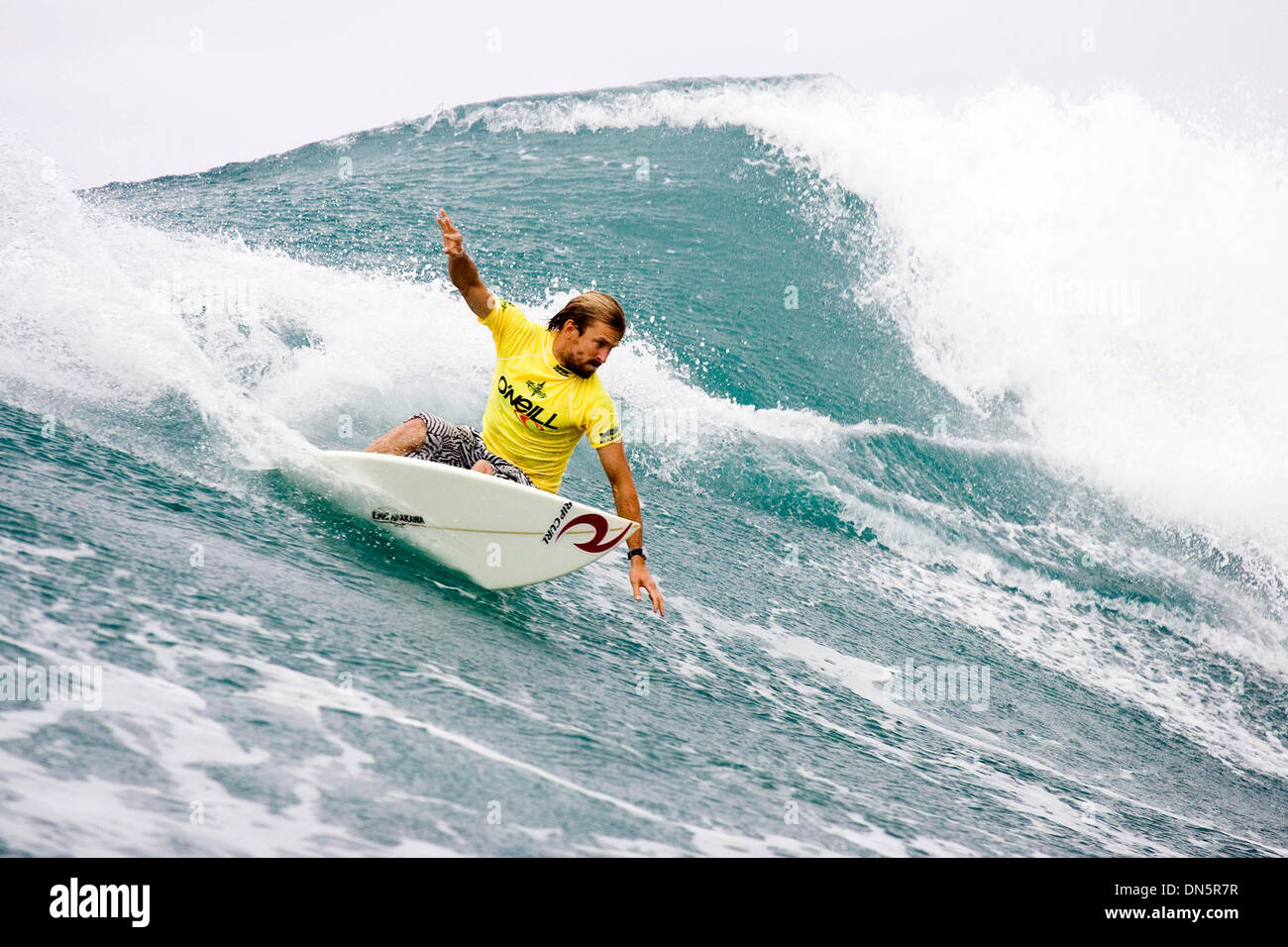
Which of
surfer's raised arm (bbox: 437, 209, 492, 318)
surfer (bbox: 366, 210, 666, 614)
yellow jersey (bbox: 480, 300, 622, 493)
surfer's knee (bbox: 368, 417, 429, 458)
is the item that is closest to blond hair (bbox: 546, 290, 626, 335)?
surfer (bbox: 366, 210, 666, 614)

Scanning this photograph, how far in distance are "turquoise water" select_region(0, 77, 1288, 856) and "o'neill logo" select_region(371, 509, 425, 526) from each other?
0.15 m

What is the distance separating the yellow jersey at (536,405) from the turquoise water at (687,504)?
2.42 feet

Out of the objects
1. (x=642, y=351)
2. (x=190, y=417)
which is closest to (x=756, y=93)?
(x=642, y=351)

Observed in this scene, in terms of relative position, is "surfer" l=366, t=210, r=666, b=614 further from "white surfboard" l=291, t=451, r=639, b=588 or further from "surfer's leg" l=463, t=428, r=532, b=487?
"white surfboard" l=291, t=451, r=639, b=588

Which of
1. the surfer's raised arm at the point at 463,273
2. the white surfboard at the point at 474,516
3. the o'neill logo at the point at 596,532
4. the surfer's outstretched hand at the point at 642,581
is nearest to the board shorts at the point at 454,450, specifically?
the white surfboard at the point at 474,516

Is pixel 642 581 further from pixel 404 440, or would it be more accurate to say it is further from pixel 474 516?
pixel 404 440

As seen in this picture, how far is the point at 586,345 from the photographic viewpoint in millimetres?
4551

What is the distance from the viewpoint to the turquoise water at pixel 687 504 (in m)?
3.30

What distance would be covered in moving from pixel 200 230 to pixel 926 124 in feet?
37.8

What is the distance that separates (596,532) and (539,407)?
64 centimetres

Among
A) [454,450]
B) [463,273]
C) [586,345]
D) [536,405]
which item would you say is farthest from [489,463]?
[463,273]

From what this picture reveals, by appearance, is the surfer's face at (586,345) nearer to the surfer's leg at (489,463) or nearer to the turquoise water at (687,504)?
the surfer's leg at (489,463)

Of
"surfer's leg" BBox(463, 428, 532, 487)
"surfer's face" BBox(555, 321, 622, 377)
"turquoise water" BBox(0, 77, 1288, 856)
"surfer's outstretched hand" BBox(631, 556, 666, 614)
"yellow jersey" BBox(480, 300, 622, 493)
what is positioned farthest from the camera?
"surfer's leg" BBox(463, 428, 532, 487)

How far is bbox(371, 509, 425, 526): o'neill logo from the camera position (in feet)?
16.1
